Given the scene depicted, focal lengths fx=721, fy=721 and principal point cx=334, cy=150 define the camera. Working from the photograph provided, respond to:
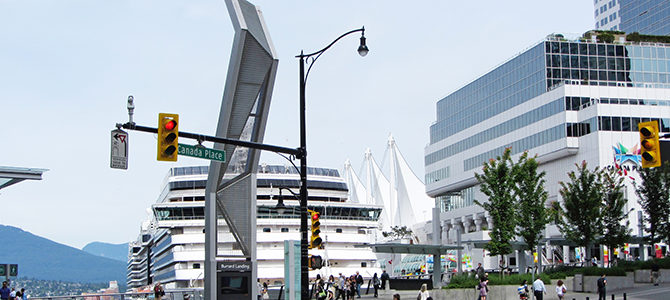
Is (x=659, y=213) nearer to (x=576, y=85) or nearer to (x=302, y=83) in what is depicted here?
(x=576, y=85)

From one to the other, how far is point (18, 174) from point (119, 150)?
7.35m

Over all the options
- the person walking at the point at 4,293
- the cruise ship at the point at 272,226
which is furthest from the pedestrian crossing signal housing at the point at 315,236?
the cruise ship at the point at 272,226

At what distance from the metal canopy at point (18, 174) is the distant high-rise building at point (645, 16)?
123702 mm

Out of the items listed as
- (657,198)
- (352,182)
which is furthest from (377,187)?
(657,198)

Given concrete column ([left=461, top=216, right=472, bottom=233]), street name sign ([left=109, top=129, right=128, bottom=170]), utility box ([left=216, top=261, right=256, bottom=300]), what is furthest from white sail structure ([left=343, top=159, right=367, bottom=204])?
street name sign ([left=109, top=129, right=128, bottom=170])

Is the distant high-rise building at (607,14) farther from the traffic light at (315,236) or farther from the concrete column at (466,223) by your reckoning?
the traffic light at (315,236)

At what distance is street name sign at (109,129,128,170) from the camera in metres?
15.8

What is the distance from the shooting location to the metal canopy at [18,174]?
837 inches

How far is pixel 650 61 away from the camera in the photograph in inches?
2938

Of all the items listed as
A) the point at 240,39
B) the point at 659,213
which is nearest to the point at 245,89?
the point at 240,39

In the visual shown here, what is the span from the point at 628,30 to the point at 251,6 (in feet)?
407

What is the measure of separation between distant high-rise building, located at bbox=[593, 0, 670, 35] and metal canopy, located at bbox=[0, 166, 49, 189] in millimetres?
123702

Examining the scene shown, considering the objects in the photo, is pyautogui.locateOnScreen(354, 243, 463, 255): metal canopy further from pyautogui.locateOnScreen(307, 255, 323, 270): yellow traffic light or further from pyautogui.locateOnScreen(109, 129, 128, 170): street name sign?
pyautogui.locateOnScreen(109, 129, 128, 170): street name sign

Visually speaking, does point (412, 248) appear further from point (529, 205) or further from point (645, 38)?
point (645, 38)
